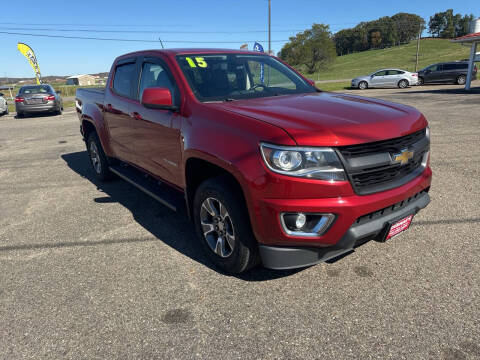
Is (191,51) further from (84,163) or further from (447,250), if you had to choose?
(84,163)

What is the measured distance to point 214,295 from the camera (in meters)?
2.69

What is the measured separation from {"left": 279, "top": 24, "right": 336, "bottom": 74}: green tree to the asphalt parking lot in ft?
196

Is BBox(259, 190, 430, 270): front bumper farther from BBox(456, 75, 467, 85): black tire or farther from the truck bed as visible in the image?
BBox(456, 75, 467, 85): black tire

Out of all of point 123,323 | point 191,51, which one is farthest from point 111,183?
point 123,323

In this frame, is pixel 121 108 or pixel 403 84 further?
pixel 403 84

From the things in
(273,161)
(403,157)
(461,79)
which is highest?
(273,161)

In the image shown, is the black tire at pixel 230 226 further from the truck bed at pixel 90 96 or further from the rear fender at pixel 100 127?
the truck bed at pixel 90 96

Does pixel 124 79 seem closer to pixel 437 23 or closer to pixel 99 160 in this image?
pixel 99 160

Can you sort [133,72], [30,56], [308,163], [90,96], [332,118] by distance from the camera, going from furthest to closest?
[30,56] → [90,96] → [133,72] → [332,118] → [308,163]

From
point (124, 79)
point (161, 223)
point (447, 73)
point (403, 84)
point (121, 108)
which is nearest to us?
point (161, 223)

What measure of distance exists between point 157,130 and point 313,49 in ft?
203

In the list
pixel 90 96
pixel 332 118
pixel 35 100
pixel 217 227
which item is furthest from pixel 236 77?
pixel 35 100

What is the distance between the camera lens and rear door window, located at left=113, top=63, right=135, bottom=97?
4.23m

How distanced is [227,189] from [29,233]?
9.12 ft
